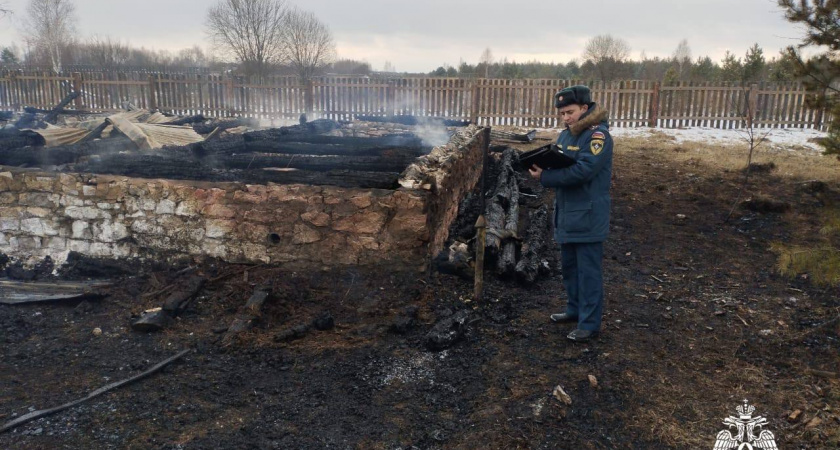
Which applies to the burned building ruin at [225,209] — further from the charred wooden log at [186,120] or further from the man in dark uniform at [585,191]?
the charred wooden log at [186,120]

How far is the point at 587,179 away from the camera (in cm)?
390

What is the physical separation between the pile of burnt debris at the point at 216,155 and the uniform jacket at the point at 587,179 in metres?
1.61

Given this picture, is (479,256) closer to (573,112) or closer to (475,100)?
(573,112)

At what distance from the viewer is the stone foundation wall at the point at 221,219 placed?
Answer: 15.9 feet

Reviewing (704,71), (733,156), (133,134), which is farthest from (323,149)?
(704,71)

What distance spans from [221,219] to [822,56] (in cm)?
557

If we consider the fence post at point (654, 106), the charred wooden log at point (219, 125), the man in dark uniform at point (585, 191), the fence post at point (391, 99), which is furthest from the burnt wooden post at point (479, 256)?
→ the fence post at point (654, 106)

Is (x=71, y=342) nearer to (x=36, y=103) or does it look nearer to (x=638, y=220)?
(x=638, y=220)

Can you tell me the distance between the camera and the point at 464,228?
6777mm

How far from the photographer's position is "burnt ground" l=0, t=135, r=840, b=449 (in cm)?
302

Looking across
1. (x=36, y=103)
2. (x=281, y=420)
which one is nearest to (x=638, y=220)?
(x=281, y=420)

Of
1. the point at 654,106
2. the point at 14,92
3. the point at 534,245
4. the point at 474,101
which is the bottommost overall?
the point at 534,245

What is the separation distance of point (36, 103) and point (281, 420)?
72.5 ft

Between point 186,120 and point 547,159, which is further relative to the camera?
point 186,120
